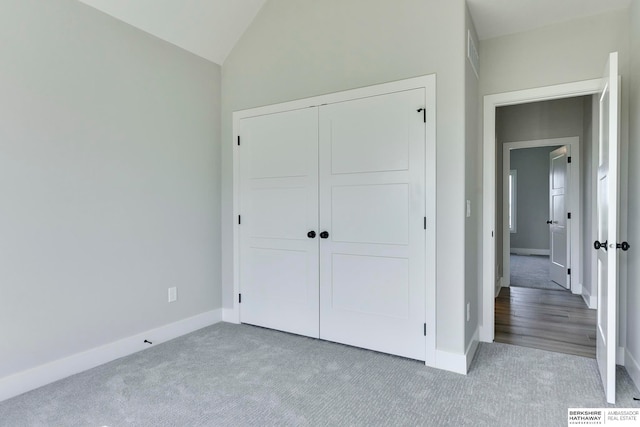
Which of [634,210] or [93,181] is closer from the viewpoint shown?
[634,210]

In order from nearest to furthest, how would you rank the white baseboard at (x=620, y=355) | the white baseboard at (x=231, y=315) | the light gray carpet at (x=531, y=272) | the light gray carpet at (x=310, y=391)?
the light gray carpet at (x=310, y=391) → the white baseboard at (x=620, y=355) → the white baseboard at (x=231, y=315) → the light gray carpet at (x=531, y=272)

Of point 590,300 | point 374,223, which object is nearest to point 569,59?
point 374,223

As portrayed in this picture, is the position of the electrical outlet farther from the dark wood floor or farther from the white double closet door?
the dark wood floor

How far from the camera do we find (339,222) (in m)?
3.05

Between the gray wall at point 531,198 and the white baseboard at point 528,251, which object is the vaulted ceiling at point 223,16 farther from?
the white baseboard at point 528,251

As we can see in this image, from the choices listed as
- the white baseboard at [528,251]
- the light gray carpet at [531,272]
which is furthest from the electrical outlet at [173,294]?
the white baseboard at [528,251]

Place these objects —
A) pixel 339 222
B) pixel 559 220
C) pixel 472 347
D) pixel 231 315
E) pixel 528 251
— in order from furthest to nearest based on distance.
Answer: pixel 528 251
pixel 559 220
pixel 231 315
pixel 339 222
pixel 472 347

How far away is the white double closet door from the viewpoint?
9.02 feet

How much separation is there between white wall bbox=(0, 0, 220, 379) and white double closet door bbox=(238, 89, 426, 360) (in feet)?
1.94

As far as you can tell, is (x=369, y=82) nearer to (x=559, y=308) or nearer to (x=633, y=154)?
(x=633, y=154)

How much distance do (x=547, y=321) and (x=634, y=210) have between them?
67.1 inches

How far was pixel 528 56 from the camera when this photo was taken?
119 inches

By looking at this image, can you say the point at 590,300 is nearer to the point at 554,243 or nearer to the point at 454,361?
the point at 554,243

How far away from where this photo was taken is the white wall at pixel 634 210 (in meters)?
2.38
